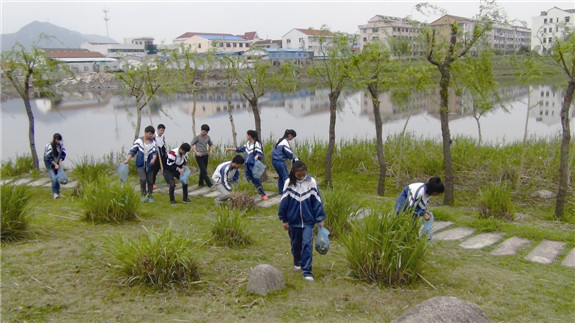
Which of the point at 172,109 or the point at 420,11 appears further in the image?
the point at 172,109

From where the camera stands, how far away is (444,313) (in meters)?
3.61

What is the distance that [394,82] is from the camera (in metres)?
11.2

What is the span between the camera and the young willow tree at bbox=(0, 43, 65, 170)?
11711 mm

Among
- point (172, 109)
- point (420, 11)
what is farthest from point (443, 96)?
point (172, 109)

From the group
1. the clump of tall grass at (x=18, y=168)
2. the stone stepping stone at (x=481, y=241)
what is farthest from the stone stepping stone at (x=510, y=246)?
the clump of tall grass at (x=18, y=168)

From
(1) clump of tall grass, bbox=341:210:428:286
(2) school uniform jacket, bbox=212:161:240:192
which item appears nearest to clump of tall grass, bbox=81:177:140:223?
(2) school uniform jacket, bbox=212:161:240:192

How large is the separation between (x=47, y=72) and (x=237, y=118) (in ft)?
49.6

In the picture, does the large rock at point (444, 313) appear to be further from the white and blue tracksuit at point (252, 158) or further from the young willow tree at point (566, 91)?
the young willow tree at point (566, 91)

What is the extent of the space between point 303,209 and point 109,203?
315 centimetres

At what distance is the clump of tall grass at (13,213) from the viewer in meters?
5.64

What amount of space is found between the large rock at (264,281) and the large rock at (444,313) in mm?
1225

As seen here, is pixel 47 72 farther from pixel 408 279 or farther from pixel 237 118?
pixel 237 118

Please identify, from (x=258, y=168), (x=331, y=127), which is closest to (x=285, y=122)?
(x=331, y=127)

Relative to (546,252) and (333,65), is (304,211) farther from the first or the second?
(333,65)
